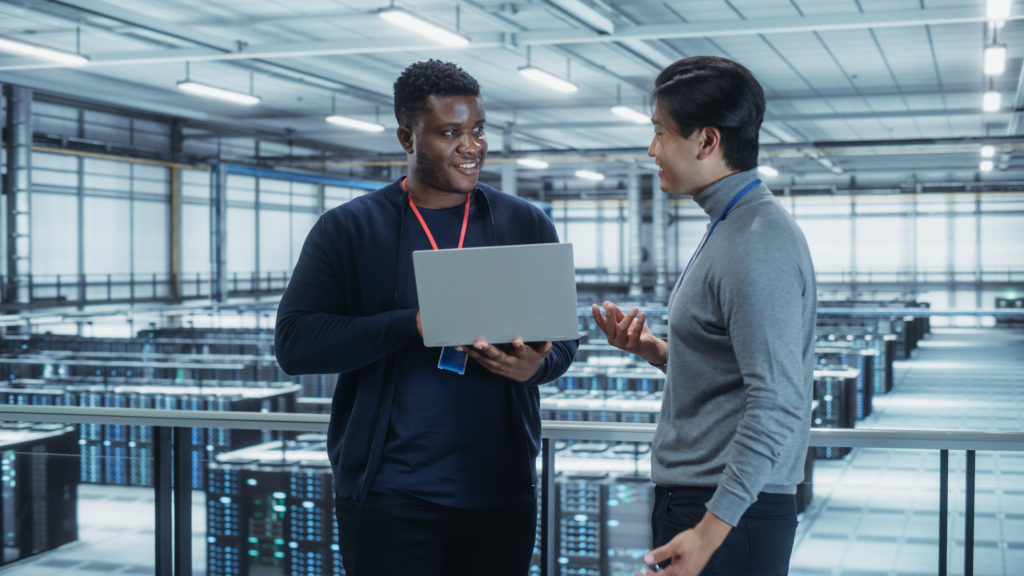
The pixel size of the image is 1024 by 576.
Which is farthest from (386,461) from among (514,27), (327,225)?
(514,27)

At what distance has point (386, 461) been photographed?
68.0 inches

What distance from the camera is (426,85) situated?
1765mm

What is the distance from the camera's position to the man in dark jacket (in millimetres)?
1710

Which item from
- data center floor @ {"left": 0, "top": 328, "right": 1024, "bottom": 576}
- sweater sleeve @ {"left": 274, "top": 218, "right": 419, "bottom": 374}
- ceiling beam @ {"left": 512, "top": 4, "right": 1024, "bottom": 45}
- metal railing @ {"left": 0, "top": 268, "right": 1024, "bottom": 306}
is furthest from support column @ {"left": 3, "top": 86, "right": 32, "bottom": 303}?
sweater sleeve @ {"left": 274, "top": 218, "right": 419, "bottom": 374}

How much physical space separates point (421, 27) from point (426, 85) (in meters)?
7.20

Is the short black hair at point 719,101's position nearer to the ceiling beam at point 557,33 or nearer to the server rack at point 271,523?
the server rack at point 271,523

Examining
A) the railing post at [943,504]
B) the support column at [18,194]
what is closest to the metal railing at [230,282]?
the support column at [18,194]

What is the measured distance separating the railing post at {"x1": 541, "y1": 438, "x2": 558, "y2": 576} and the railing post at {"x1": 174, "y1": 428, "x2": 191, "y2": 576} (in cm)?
99

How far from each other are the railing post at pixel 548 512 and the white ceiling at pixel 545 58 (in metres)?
7.28

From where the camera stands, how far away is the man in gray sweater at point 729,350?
1356mm

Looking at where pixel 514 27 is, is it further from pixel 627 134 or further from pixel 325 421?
pixel 627 134

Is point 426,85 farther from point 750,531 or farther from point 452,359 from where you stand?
point 750,531

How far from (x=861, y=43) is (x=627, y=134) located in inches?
423

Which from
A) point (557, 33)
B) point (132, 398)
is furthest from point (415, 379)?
point (557, 33)
